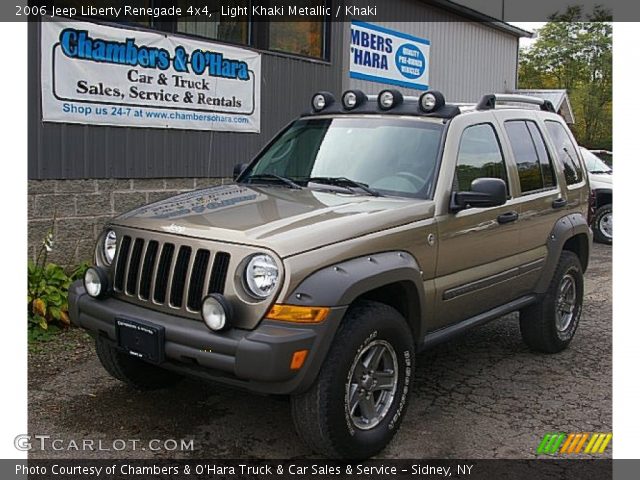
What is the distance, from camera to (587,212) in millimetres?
6629

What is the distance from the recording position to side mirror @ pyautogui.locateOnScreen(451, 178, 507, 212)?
451cm

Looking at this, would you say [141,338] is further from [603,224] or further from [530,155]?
[603,224]

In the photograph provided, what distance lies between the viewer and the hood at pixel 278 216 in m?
3.76

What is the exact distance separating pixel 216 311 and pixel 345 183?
1.57 m

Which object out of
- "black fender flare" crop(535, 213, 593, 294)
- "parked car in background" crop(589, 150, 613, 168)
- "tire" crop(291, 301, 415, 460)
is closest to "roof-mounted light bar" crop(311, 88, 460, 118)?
"black fender flare" crop(535, 213, 593, 294)

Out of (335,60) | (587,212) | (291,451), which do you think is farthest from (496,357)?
(335,60)

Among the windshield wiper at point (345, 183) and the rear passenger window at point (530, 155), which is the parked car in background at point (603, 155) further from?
the windshield wiper at point (345, 183)

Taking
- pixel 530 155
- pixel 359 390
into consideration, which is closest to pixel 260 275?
pixel 359 390

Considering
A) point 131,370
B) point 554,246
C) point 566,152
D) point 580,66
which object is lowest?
point 131,370

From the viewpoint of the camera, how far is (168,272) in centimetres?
395

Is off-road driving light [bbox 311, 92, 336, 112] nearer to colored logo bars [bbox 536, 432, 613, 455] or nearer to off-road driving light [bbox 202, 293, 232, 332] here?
off-road driving light [bbox 202, 293, 232, 332]

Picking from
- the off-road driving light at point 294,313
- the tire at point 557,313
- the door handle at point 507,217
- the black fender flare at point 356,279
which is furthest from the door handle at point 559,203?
the off-road driving light at point 294,313

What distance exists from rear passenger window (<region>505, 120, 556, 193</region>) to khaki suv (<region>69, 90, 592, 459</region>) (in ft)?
0.06

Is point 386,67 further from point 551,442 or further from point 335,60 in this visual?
point 551,442
